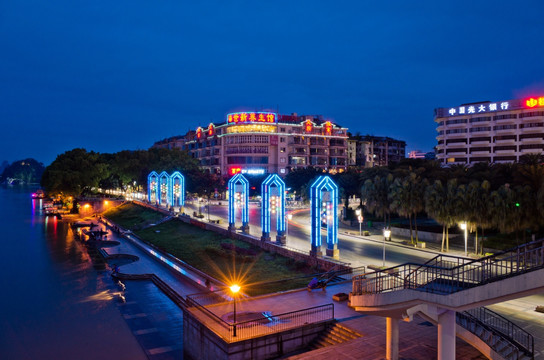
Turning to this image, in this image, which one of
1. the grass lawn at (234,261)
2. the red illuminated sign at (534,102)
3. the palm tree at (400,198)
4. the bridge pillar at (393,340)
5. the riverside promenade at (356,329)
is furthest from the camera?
the red illuminated sign at (534,102)

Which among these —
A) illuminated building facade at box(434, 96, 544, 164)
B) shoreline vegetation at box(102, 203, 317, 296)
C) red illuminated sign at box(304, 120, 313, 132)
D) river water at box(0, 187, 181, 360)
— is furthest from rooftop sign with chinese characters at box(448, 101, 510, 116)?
river water at box(0, 187, 181, 360)

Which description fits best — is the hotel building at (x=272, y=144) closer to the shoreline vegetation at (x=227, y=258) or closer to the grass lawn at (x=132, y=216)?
the grass lawn at (x=132, y=216)

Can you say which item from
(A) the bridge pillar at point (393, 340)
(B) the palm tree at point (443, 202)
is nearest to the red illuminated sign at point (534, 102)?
(B) the palm tree at point (443, 202)

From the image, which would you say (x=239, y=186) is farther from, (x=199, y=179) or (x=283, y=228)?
(x=199, y=179)

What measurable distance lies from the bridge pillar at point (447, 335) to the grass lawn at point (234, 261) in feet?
32.7

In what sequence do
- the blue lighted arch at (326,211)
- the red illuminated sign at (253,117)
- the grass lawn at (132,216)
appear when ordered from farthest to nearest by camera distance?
the red illuminated sign at (253,117) < the grass lawn at (132,216) < the blue lighted arch at (326,211)

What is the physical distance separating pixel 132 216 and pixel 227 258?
41712 millimetres

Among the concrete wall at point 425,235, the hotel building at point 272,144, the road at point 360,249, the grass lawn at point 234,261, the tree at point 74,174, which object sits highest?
the hotel building at point 272,144

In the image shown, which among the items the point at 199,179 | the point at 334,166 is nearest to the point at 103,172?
the point at 199,179

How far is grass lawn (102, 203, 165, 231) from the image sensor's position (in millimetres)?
64300

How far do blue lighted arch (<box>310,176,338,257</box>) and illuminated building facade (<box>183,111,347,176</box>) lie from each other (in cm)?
6866

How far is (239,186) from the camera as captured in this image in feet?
145

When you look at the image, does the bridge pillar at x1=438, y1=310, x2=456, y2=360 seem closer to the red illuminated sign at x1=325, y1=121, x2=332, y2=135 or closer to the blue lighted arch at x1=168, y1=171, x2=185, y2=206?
the blue lighted arch at x1=168, y1=171, x2=185, y2=206

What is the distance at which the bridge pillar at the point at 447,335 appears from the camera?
1176 centimetres
